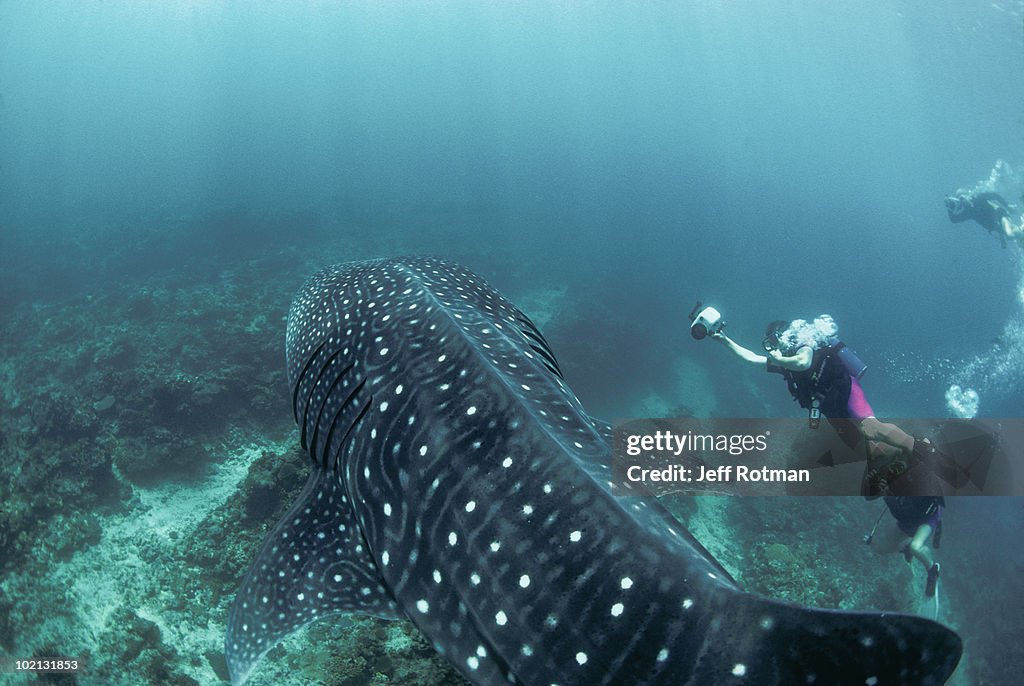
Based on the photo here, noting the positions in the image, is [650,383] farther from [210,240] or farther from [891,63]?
[891,63]

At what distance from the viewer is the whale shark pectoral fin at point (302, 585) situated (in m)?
3.30

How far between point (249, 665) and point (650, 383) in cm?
1700

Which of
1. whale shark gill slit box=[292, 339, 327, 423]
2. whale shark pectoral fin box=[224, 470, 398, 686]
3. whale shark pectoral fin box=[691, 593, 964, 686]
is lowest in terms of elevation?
whale shark pectoral fin box=[224, 470, 398, 686]

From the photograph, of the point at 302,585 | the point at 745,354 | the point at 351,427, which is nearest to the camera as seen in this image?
the point at 302,585

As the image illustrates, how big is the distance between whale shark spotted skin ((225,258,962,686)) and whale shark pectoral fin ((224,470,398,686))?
0.01 m

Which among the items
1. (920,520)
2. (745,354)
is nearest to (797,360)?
(745,354)

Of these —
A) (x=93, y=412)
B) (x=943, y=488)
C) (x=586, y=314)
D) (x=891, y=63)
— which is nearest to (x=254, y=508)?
(x=93, y=412)

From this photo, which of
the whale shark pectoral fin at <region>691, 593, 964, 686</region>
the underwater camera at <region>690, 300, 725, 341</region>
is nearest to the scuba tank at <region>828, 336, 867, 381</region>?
the underwater camera at <region>690, 300, 725, 341</region>

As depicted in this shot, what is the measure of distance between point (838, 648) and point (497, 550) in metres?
1.45

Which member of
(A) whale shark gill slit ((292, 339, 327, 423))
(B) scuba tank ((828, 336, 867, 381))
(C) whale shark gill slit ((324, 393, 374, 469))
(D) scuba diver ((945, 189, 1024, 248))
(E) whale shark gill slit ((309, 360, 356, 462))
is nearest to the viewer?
(C) whale shark gill slit ((324, 393, 374, 469))

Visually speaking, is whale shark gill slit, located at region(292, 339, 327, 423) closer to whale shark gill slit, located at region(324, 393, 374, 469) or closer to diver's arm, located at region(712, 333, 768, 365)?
whale shark gill slit, located at region(324, 393, 374, 469)

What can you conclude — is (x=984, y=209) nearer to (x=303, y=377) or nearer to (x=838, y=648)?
(x=838, y=648)

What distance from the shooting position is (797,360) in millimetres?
9688

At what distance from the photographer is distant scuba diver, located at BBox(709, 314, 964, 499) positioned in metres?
8.79
